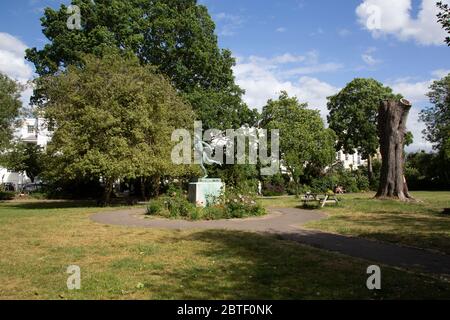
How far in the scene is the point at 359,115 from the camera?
164 feet

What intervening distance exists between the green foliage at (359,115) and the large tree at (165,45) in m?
19.6

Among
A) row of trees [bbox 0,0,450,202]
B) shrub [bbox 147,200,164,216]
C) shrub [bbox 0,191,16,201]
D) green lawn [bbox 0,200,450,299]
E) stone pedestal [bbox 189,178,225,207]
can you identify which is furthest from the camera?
shrub [bbox 0,191,16,201]

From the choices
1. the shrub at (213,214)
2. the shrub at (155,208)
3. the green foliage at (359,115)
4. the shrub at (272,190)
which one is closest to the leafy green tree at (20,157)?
the shrub at (155,208)

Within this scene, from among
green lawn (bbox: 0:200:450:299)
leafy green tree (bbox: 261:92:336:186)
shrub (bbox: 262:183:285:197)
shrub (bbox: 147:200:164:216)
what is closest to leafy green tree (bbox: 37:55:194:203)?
shrub (bbox: 147:200:164:216)

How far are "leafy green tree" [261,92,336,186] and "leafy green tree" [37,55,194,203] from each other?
16.9m

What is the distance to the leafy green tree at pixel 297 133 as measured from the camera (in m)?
40.3

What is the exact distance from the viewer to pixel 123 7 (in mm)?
32469

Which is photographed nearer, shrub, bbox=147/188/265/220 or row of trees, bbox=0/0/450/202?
shrub, bbox=147/188/265/220

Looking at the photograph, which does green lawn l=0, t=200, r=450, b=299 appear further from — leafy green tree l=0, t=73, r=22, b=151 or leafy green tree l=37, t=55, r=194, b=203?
leafy green tree l=0, t=73, r=22, b=151

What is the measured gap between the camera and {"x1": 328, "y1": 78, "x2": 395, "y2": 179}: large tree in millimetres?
50188

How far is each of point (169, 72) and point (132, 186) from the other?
11204 mm
